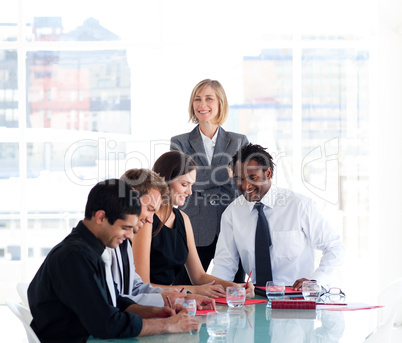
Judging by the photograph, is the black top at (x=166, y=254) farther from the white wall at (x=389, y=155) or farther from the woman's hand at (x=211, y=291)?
the white wall at (x=389, y=155)

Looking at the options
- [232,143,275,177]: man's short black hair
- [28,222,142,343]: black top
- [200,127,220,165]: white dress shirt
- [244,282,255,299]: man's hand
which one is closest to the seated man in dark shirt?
[28,222,142,343]: black top

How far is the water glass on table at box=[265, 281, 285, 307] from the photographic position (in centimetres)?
242

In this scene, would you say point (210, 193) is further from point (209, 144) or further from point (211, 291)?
point (211, 291)

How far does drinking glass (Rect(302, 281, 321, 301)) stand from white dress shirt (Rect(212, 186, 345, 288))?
64 cm

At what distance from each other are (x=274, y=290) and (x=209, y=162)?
1.52 meters

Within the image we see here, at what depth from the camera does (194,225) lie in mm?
3768

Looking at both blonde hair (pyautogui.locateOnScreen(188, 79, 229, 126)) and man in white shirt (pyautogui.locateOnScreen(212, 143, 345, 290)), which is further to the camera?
blonde hair (pyautogui.locateOnScreen(188, 79, 229, 126))

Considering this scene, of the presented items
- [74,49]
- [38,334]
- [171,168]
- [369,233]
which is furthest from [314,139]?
[38,334]

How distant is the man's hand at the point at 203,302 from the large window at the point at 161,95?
3.62 m

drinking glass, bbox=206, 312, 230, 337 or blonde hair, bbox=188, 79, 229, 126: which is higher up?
blonde hair, bbox=188, 79, 229, 126

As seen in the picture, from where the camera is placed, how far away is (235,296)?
2357 mm

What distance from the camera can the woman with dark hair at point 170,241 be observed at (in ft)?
9.30

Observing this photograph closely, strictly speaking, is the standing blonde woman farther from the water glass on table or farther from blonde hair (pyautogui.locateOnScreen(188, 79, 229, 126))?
the water glass on table

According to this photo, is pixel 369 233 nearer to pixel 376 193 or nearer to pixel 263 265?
pixel 376 193
